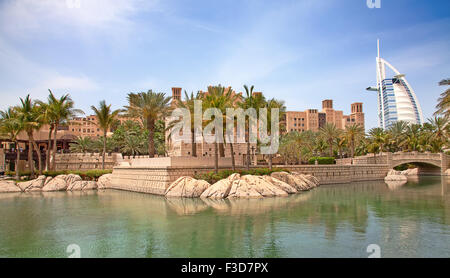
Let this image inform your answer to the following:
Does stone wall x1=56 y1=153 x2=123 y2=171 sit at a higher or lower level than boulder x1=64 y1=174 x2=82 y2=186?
higher

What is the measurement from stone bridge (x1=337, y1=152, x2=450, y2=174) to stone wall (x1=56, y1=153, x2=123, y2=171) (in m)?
41.1

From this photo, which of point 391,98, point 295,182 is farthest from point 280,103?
point 391,98

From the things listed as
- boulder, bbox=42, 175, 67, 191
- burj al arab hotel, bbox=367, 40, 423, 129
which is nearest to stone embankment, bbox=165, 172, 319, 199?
boulder, bbox=42, 175, 67, 191

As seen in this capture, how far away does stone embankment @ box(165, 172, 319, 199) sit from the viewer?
31.3m

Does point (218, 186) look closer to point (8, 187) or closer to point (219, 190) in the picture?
point (219, 190)

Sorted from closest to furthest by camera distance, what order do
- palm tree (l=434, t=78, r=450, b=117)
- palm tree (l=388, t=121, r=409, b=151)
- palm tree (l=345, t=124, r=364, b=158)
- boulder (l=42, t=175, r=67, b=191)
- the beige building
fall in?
palm tree (l=434, t=78, r=450, b=117)
boulder (l=42, t=175, r=67, b=191)
palm tree (l=345, t=124, r=364, b=158)
palm tree (l=388, t=121, r=409, b=151)
the beige building

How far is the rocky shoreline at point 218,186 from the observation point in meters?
31.5

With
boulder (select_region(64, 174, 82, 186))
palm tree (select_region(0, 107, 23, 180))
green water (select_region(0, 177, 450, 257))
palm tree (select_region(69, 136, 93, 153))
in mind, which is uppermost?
Answer: palm tree (select_region(0, 107, 23, 180))

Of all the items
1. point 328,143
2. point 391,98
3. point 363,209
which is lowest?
point 363,209

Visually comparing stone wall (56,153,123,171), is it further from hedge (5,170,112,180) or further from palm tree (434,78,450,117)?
palm tree (434,78,450,117)
